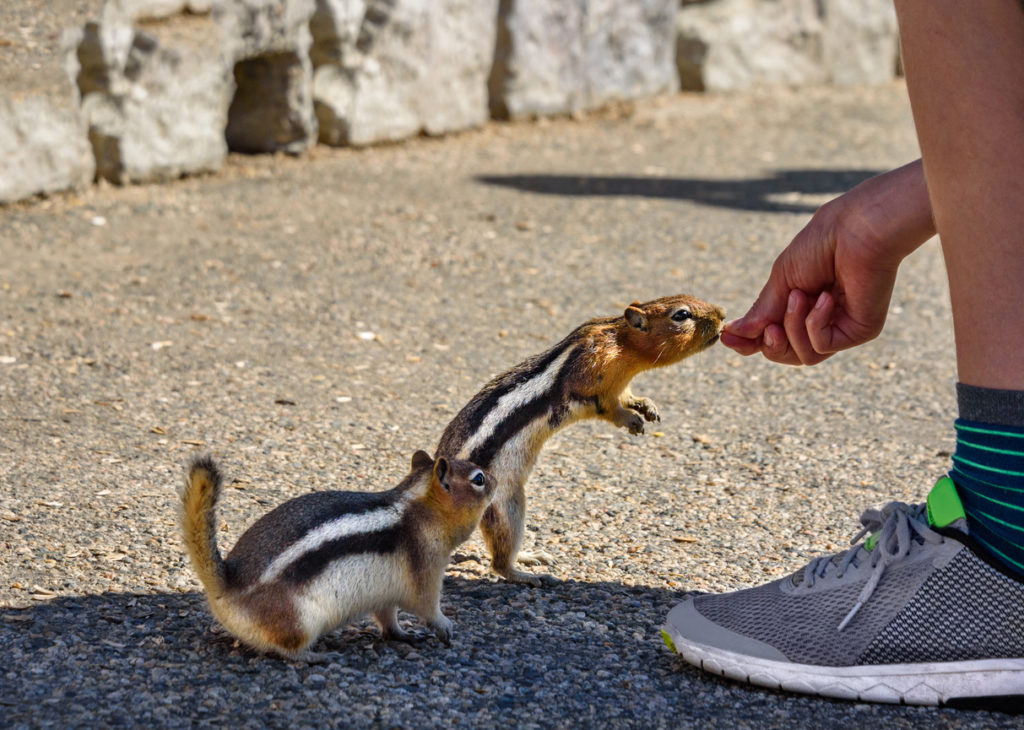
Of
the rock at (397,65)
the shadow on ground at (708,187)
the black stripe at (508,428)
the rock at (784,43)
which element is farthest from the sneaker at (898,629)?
the rock at (784,43)

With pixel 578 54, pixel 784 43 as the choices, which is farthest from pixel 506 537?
pixel 784 43

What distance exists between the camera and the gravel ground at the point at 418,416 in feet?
8.27

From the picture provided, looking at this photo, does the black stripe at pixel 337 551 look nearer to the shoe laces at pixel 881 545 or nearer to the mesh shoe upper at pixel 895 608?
the mesh shoe upper at pixel 895 608

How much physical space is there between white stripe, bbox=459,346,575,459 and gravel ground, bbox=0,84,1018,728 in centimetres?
35

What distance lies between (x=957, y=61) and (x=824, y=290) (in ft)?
2.39

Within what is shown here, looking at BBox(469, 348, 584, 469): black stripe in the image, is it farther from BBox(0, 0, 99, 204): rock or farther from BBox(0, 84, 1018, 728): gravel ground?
BBox(0, 0, 99, 204): rock

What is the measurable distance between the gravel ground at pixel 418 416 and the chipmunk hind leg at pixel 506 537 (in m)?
0.06

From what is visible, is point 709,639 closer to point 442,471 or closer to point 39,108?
point 442,471

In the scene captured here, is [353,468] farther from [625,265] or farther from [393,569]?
[625,265]

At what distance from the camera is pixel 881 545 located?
2.57 metres

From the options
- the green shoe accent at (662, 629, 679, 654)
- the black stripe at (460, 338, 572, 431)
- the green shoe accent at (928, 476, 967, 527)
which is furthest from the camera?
the black stripe at (460, 338, 572, 431)

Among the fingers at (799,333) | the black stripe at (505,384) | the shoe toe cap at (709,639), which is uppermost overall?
the fingers at (799,333)

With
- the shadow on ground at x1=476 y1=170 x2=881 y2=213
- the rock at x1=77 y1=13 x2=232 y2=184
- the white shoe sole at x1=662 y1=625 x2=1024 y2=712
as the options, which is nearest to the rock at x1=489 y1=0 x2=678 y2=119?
the shadow on ground at x1=476 y1=170 x2=881 y2=213

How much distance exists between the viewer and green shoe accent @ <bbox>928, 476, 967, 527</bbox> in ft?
8.20
